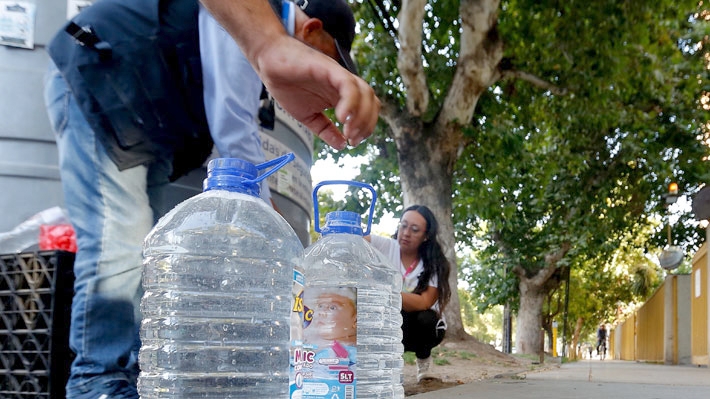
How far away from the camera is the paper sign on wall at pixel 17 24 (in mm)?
2965

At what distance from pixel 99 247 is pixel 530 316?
24870 mm

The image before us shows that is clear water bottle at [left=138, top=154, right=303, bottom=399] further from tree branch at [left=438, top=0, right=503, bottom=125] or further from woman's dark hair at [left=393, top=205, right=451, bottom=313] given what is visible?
tree branch at [left=438, top=0, right=503, bottom=125]

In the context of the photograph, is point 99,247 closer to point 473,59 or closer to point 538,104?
point 473,59

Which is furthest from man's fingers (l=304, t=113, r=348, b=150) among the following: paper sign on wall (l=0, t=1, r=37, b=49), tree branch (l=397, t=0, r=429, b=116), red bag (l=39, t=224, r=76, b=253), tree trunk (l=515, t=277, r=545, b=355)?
tree trunk (l=515, t=277, r=545, b=355)

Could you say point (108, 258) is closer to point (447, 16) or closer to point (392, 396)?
point (392, 396)

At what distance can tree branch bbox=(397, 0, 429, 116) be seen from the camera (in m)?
10.7

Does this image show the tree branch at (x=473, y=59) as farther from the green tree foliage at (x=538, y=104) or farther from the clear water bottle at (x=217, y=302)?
the clear water bottle at (x=217, y=302)

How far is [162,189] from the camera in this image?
2.89 metres

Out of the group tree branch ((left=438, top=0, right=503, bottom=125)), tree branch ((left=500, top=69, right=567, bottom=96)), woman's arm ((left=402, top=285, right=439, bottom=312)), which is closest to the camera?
woman's arm ((left=402, top=285, right=439, bottom=312))

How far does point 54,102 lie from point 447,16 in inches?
428

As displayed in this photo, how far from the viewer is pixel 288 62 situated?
5.70 feet

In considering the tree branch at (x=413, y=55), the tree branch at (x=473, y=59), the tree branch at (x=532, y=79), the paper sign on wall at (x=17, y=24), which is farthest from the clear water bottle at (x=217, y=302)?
the tree branch at (x=532, y=79)

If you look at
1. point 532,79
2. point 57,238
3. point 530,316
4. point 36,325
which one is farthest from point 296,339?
point 530,316

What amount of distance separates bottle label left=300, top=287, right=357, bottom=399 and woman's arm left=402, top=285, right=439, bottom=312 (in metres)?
3.49
